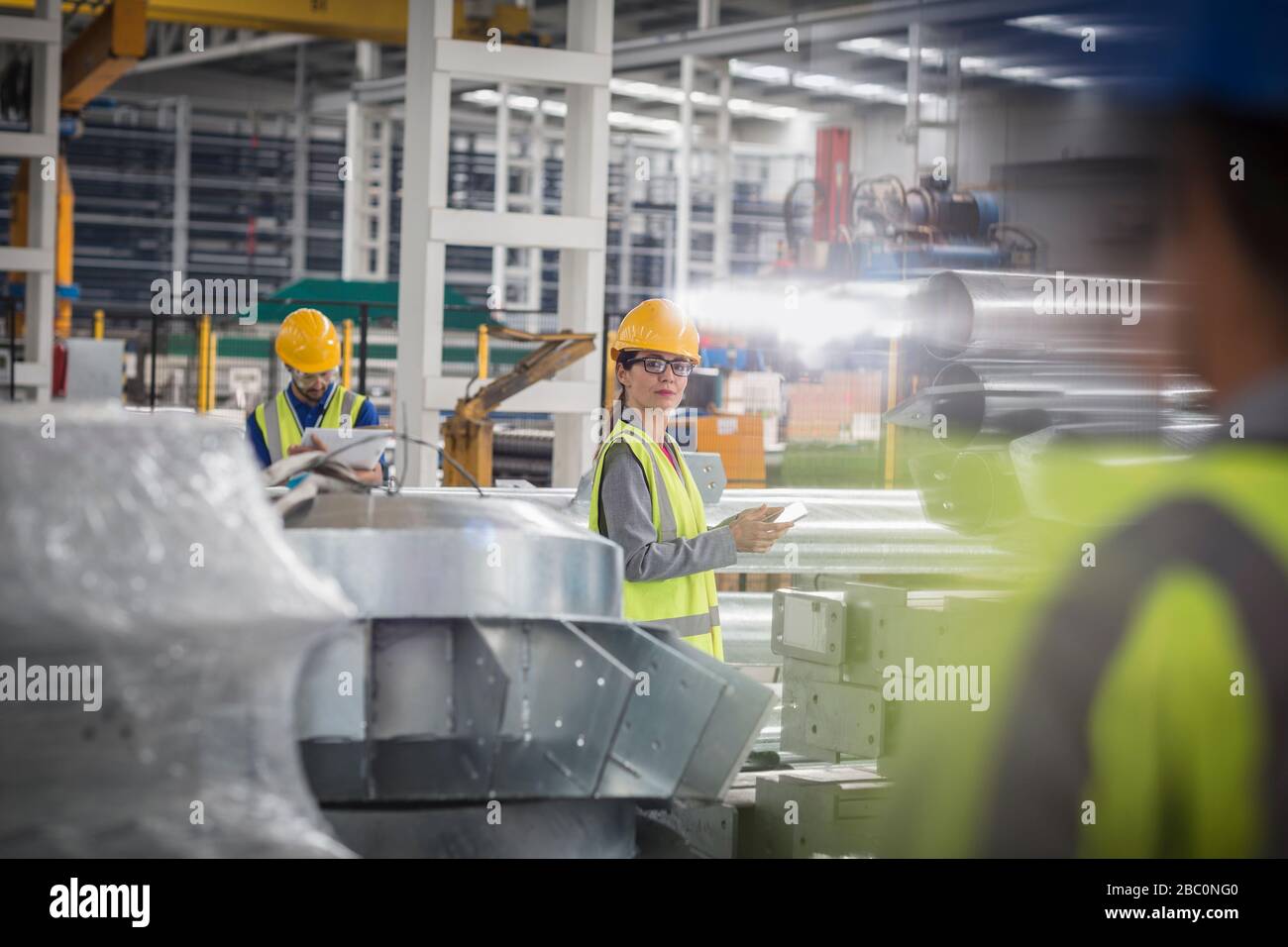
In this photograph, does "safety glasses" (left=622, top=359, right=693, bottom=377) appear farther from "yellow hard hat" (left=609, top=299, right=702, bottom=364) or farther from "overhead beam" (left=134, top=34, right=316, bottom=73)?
"overhead beam" (left=134, top=34, right=316, bottom=73)

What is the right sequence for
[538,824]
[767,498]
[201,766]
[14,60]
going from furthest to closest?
[14,60] < [767,498] < [538,824] < [201,766]

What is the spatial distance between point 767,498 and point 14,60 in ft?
43.8

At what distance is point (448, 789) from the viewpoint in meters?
2.23

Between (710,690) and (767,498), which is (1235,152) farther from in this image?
(767,498)

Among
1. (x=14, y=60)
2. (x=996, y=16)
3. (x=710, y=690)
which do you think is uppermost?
(x=14, y=60)

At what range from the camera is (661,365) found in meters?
3.77

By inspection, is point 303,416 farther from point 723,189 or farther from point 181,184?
point 181,184

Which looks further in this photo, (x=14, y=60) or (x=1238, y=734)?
(x=14, y=60)

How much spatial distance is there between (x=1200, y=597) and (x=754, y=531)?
3.83ft

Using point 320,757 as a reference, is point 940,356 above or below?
above

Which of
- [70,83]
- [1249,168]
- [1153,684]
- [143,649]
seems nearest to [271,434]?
[1153,684]

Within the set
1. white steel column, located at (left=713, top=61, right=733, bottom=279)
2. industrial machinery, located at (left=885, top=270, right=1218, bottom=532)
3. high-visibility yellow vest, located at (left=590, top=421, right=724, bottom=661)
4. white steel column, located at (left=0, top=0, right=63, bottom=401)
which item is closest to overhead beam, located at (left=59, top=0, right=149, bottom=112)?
white steel column, located at (left=0, top=0, right=63, bottom=401)

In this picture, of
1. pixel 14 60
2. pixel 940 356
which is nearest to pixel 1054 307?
pixel 940 356

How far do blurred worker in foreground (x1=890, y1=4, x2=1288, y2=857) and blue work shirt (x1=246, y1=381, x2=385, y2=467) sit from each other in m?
A: 3.39
